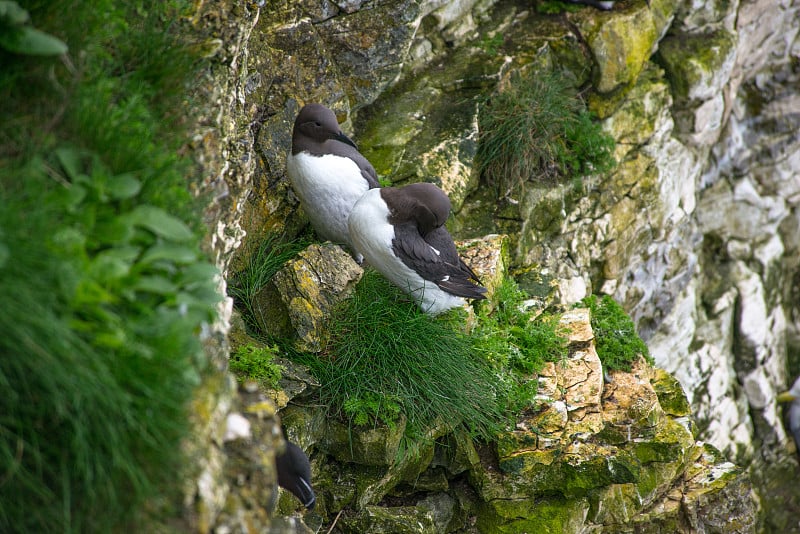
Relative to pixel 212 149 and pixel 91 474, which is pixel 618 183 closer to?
pixel 212 149

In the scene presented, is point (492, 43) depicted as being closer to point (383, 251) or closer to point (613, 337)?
point (613, 337)

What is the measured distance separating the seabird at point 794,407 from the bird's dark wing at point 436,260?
7194 mm

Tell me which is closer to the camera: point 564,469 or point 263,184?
point 564,469

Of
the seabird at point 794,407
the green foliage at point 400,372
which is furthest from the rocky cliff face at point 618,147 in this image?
the green foliage at point 400,372

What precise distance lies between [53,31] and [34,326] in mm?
1226

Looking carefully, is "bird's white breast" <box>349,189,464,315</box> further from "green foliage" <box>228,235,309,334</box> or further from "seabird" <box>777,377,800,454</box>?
"seabird" <box>777,377,800,454</box>

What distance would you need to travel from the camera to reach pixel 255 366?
410cm

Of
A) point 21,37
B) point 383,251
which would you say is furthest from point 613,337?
point 21,37

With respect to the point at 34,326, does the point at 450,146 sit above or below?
below

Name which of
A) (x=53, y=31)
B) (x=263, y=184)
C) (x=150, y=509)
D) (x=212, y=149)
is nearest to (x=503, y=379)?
(x=263, y=184)

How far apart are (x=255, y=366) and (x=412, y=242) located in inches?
48.6

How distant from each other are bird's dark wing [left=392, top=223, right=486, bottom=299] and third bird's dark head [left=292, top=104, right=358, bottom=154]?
0.86 m

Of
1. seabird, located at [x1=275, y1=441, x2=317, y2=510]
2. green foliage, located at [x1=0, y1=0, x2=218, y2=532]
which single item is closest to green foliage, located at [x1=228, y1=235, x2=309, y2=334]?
seabird, located at [x1=275, y1=441, x2=317, y2=510]

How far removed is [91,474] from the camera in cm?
214
